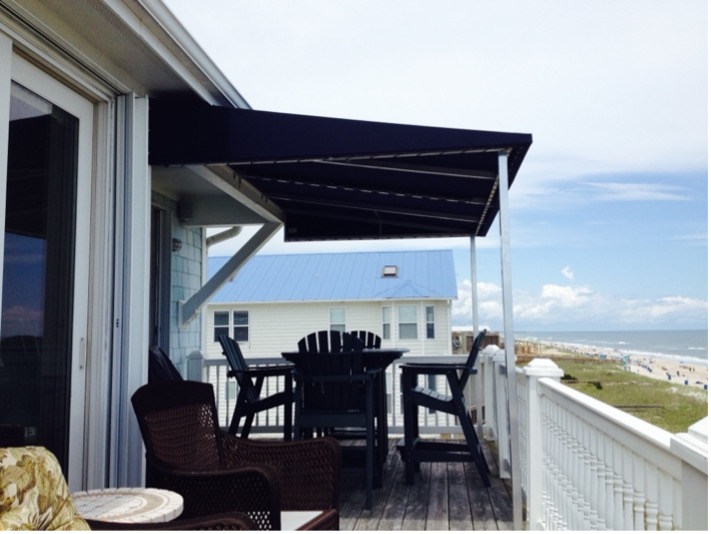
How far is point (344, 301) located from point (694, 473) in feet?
58.0

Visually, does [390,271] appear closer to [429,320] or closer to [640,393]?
[429,320]

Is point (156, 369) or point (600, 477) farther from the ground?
point (156, 369)

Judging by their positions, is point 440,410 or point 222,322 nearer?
point 440,410

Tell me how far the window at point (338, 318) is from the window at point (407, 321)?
1.62m

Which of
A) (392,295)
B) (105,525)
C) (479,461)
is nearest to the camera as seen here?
(105,525)

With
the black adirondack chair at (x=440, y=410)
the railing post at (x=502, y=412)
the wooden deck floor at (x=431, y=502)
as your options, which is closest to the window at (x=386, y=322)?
the railing post at (x=502, y=412)

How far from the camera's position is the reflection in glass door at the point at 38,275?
2.75 m

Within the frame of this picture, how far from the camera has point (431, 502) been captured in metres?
4.47

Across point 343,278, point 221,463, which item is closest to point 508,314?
point 221,463

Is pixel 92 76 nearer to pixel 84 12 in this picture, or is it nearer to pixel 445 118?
pixel 84 12

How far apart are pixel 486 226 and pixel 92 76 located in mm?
4318

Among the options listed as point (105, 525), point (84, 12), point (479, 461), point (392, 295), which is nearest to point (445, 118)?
point (479, 461)

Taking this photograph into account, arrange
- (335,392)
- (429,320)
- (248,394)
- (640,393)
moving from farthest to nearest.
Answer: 1. (640,393)
2. (429,320)
3. (248,394)
4. (335,392)

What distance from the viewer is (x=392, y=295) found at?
727 inches
